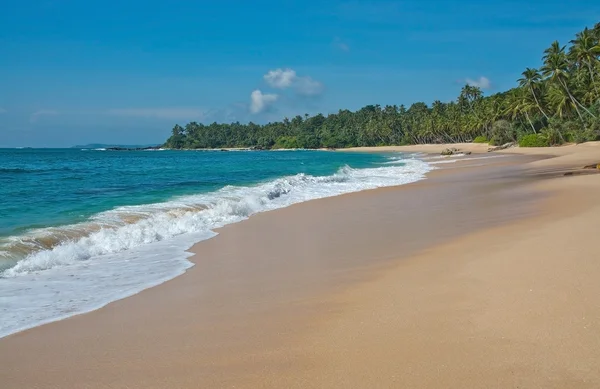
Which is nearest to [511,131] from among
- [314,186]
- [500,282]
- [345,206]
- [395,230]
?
[314,186]

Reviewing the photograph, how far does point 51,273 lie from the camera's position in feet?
26.9

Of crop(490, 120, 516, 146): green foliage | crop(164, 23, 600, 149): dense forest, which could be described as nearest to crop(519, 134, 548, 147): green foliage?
crop(164, 23, 600, 149): dense forest

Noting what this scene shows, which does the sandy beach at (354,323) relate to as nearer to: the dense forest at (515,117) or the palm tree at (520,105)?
the dense forest at (515,117)

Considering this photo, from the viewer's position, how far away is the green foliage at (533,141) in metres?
59.1

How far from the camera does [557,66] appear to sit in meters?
54.6

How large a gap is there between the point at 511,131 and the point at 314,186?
56439 mm

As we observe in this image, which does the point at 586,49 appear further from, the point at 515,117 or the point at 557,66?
the point at 515,117

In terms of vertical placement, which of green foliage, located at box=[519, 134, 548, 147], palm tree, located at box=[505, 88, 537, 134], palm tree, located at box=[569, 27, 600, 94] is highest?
palm tree, located at box=[569, 27, 600, 94]

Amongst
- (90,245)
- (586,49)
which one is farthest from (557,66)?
(90,245)

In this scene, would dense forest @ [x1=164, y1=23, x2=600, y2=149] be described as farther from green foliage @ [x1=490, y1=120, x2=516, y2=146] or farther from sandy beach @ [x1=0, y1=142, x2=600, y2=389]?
sandy beach @ [x1=0, y1=142, x2=600, y2=389]

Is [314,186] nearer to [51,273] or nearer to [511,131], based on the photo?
[51,273]

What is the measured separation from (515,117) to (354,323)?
79181 millimetres

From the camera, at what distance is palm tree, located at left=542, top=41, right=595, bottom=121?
54366mm

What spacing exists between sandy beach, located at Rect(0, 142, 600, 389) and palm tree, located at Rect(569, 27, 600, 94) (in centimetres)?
5062
